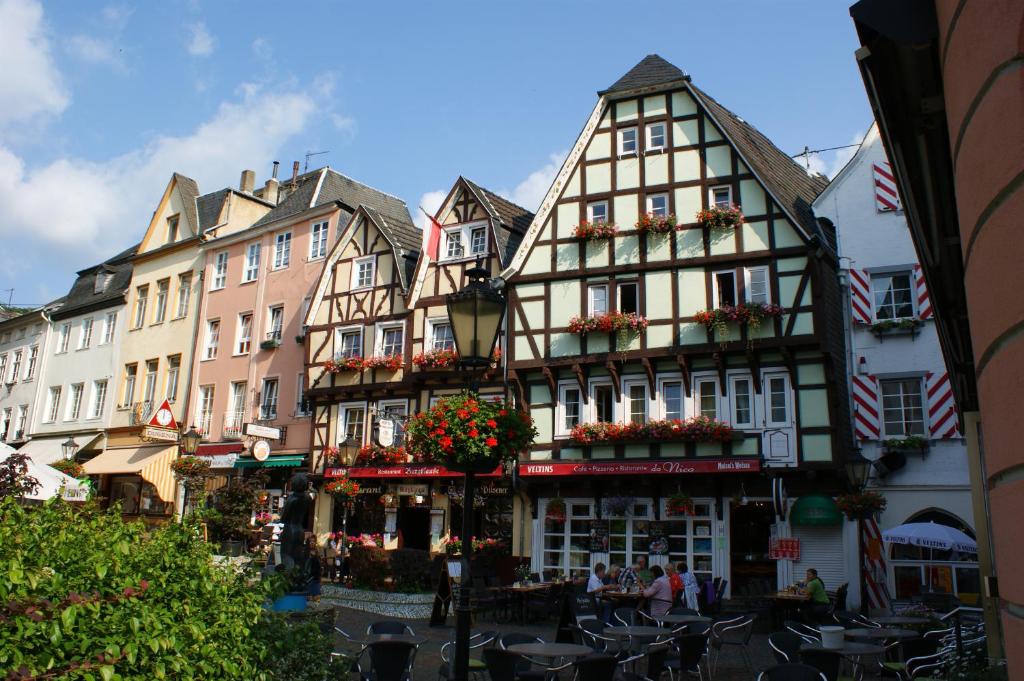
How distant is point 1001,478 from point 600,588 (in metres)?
14.2

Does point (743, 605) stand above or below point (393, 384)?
below

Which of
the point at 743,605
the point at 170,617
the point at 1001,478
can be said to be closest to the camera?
the point at 1001,478

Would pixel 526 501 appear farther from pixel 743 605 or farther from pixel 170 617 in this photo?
pixel 170 617

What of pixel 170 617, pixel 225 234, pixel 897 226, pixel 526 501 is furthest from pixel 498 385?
pixel 170 617

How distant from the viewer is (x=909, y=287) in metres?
21.0

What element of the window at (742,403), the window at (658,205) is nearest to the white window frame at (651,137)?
the window at (658,205)

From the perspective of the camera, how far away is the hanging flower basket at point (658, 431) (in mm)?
20312

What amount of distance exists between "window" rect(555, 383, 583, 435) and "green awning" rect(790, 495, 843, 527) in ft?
18.8

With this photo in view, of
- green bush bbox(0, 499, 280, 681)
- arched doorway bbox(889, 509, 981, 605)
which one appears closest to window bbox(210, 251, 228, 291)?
arched doorway bbox(889, 509, 981, 605)

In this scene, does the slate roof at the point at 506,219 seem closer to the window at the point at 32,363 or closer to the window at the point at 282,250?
the window at the point at 282,250

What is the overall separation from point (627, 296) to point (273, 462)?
12773mm

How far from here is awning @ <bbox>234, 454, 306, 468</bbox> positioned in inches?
1096

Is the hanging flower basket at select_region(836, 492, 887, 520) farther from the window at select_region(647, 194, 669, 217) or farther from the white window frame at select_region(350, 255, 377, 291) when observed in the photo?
the white window frame at select_region(350, 255, 377, 291)

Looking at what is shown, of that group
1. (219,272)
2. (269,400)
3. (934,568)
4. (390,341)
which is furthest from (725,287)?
(219,272)
